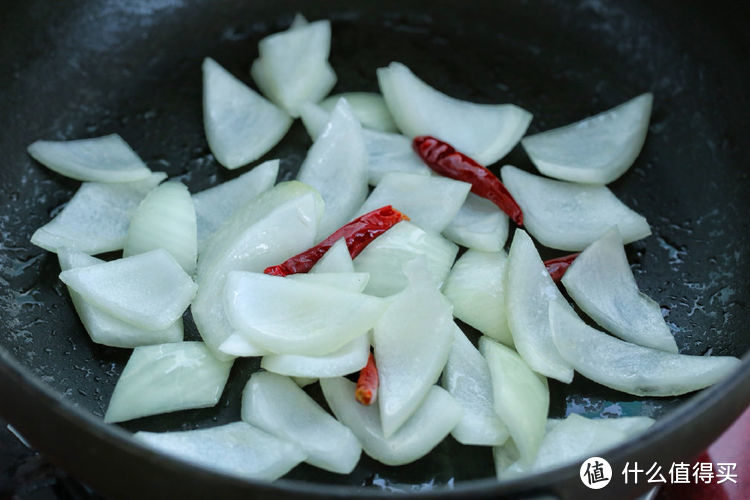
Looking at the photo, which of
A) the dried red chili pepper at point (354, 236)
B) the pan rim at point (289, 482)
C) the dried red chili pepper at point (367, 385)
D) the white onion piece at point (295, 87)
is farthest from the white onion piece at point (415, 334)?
the white onion piece at point (295, 87)

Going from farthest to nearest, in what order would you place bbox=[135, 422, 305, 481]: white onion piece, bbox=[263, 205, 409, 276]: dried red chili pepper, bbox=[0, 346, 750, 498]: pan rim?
bbox=[263, 205, 409, 276]: dried red chili pepper, bbox=[135, 422, 305, 481]: white onion piece, bbox=[0, 346, 750, 498]: pan rim

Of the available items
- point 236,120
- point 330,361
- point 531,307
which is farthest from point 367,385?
point 236,120

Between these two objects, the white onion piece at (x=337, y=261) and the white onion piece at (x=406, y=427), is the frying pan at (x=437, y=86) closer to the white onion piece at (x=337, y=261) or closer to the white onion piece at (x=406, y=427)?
the white onion piece at (x=406, y=427)

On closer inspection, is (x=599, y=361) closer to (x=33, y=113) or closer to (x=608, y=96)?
(x=608, y=96)

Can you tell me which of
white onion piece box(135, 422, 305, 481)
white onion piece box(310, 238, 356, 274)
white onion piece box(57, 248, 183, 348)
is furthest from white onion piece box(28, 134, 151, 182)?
white onion piece box(135, 422, 305, 481)

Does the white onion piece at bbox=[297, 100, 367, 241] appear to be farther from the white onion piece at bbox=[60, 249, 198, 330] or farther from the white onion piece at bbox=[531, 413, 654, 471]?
the white onion piece at bbox=[531, 413, 654, 471]

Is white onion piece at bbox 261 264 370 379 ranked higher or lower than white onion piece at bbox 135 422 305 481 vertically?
higher

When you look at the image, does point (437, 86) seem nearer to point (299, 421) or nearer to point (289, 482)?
point (299, 421)
